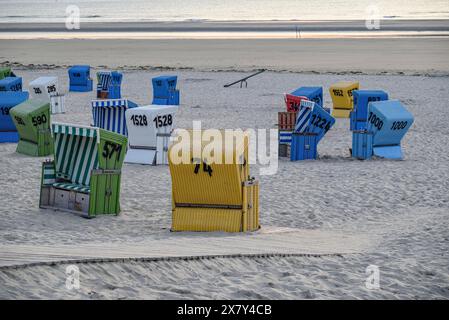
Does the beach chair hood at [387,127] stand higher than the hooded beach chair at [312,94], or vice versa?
the hooded beach chair at [312,94]

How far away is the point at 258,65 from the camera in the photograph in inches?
1873

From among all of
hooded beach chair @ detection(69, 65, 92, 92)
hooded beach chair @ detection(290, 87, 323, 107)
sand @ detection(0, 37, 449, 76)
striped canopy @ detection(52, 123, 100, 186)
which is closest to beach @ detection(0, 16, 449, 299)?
striped canopy @ detection(52, 123, 100, 186)

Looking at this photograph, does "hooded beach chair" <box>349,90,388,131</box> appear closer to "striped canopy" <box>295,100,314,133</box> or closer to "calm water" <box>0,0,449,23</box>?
"striped canopy" <box>295,100,314,133</box>

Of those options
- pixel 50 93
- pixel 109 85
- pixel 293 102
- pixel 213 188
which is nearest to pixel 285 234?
pixel 213 188

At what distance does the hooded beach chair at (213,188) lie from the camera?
11609mm

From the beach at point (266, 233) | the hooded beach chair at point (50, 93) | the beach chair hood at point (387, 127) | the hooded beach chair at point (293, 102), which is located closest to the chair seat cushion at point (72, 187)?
the beach at point (266, 233)

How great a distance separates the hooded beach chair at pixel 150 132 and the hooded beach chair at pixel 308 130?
2.58 meters

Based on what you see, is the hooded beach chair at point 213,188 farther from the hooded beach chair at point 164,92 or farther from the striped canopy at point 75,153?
the hooded beach chair at point 164,92

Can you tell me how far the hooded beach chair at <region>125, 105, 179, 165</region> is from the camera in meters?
17.9

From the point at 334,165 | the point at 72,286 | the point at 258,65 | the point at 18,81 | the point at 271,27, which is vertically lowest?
the point at 72,286

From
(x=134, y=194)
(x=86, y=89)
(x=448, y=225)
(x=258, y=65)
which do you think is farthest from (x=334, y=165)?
(x=258, y=65)

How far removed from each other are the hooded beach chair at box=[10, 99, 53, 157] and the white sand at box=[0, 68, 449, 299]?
372mm

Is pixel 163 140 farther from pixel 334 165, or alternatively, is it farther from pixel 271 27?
pixel 271 27

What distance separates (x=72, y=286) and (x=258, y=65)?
131 feet
